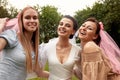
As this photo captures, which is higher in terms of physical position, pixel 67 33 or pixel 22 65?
pixel 67 33

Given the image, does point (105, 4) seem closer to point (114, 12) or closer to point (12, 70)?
point (114, 12)

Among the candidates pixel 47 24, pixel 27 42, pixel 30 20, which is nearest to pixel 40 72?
pixel 27 42

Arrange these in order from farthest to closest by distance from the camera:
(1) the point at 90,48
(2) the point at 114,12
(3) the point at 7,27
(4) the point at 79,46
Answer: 1. (2) the point at 114,12
2. (4) the point at 79,46
3. (3) the point at 7,27
4. (1) the point at 90,48

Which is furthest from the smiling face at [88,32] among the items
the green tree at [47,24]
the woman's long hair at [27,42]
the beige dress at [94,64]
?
the green tree at [47,24]

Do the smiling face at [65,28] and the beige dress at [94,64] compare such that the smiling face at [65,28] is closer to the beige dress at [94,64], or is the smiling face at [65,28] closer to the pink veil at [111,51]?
the pink veil at [111,51]

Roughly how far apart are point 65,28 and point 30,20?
670 mm

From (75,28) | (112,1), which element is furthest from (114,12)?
(75,28)

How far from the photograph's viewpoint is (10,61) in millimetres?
5516

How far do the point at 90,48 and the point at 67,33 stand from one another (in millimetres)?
762

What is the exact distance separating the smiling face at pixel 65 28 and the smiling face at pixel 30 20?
19.4 inches

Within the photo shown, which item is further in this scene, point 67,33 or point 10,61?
point 67,33

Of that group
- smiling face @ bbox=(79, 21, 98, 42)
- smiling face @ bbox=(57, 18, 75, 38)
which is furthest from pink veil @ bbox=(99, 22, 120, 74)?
smiling face @ bbox=(57, 18, 75, 38)

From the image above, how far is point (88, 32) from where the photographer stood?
600cm

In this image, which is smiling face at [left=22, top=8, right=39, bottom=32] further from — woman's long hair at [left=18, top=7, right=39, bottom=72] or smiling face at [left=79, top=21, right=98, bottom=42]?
smiling face at [left=79, top=21, right=98, bottom=42]
